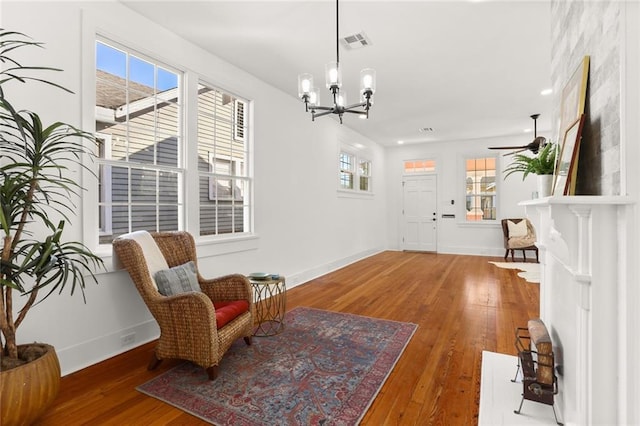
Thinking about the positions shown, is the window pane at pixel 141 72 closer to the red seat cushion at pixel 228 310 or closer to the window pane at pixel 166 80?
the window pane at pixel 166 80

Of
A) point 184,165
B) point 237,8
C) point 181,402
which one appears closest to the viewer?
point 181,402

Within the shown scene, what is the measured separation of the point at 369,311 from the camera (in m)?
3.62

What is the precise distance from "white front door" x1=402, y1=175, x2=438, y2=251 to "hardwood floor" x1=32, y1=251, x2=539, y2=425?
2.60 metres

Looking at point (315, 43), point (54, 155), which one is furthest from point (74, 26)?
point (315, 43)

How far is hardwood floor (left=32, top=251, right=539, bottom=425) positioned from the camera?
1.84m

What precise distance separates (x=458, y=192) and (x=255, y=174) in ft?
18.5

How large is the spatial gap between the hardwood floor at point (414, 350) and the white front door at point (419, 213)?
2602 millimetres

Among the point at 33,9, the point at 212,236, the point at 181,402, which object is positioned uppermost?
the point at 33,9

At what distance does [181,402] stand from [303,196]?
3.46 meters

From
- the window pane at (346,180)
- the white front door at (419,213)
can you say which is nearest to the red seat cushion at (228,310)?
the window pane at (346,180)

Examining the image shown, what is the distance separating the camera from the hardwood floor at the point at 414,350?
1.84 m

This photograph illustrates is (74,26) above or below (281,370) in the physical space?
above

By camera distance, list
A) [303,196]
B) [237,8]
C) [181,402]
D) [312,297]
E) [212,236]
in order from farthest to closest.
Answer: [303,196]
[312,297]
[212,236]
[237,8]
[181,402]

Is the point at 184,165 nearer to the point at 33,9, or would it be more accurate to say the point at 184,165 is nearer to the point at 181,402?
the point at 33,9
